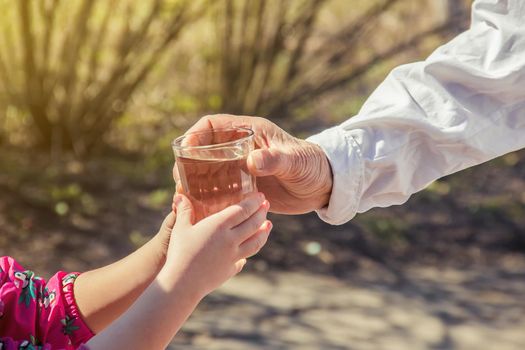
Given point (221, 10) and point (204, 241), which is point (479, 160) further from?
point (221, 10)

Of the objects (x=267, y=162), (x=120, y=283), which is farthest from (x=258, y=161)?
(x=120, y=283)

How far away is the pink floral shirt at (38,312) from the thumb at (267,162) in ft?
1.76

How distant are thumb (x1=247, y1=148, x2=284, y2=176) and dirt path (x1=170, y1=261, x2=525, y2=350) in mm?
2228

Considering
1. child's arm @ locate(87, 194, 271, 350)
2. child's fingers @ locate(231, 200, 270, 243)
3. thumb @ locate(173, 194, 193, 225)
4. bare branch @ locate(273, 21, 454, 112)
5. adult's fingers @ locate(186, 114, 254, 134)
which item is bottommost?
child's arm @ locate(87, 194, 271, 350)

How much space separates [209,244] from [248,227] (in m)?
0.09

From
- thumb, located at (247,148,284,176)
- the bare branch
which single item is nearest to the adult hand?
thumb, located at (247,148,284,176)

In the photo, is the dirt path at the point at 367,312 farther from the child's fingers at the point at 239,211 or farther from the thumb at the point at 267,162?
the child's fingers at the point at 239,211

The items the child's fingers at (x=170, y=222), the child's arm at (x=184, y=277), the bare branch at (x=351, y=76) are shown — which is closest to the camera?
the child's arm at (x=184, y=277)

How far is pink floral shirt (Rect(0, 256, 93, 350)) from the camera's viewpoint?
192cm

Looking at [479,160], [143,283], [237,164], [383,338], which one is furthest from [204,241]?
[383,338]

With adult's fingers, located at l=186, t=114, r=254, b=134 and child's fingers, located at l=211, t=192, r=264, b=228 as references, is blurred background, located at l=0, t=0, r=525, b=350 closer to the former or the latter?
adult's fingers, located at l=186, t=114, r=254, b=134

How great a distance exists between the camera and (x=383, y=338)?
13.3ft

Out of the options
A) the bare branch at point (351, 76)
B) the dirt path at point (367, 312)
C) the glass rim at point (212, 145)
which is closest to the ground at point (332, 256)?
the dirt path at point (367, 312)

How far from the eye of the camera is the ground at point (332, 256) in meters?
4.14
